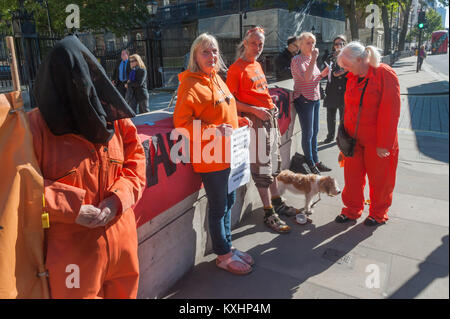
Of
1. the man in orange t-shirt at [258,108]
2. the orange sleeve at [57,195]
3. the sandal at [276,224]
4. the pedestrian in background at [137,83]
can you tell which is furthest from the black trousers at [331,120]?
the orange sleeve at [57,195]

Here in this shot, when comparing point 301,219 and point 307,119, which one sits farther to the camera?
point 307,119

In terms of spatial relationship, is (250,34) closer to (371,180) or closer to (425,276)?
(371,180)

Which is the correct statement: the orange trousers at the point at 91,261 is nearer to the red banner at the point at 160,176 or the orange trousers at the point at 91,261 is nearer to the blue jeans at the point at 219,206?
the red banner at the point at 160,176

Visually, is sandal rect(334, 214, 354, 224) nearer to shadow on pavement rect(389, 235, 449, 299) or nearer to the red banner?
the red banner

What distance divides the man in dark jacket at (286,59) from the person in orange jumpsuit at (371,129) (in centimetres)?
204

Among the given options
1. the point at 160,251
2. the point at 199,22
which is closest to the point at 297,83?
the point at 160,251

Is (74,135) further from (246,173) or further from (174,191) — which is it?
(246,173)

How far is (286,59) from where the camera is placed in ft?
18.7

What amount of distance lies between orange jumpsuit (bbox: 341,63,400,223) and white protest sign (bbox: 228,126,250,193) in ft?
4.09

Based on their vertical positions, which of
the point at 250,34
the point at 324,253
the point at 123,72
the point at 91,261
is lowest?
the point at 324,253

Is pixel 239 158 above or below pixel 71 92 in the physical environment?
below

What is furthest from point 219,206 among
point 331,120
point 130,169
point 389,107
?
point 331,120

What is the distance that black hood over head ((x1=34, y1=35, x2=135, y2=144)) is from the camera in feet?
4.89

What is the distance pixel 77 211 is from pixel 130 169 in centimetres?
41
